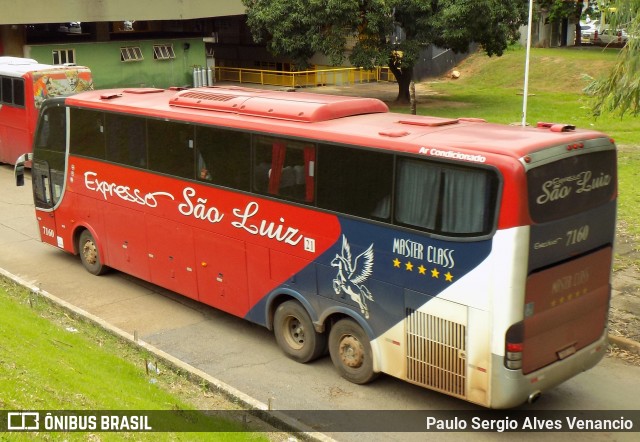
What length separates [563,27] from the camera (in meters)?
53.1

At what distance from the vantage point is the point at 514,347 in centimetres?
844

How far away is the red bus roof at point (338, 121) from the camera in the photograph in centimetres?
888

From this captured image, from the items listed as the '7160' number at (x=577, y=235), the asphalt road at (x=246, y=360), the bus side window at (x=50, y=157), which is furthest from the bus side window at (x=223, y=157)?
the '7160' number at (x=577, y=235)

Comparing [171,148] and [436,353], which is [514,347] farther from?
[171,148]

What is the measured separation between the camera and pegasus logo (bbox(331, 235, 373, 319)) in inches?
384

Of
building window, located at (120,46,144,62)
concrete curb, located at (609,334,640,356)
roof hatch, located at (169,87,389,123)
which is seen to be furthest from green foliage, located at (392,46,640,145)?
roof hatch, located at (169,87,389,123)

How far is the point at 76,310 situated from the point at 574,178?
7.96 m

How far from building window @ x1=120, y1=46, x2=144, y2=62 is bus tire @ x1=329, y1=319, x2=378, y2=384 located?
31.9 metres

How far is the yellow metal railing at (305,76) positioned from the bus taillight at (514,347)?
35.7m

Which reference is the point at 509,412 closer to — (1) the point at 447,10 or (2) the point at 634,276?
(2) the point at 634,276

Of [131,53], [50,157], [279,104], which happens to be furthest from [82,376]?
[131,53]

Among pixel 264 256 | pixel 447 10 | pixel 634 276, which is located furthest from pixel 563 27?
pixel 264 256

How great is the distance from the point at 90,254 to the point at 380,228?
738 cm

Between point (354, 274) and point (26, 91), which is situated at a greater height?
point (26, 91)
